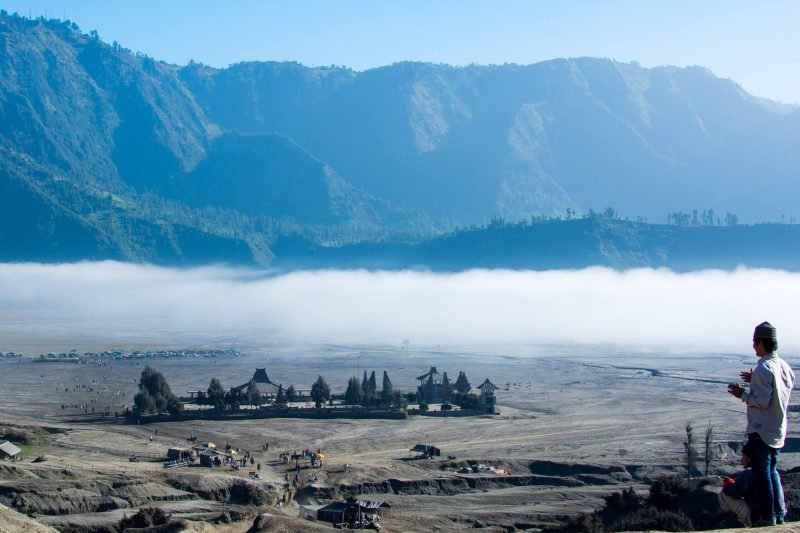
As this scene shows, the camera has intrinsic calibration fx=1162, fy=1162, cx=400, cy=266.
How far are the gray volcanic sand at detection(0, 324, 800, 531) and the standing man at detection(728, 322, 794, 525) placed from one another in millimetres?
27440

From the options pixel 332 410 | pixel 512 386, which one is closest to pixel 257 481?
pixel 332 410

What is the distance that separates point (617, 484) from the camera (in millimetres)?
52375

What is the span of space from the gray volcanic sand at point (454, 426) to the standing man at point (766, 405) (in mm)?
27440

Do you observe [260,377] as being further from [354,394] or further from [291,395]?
[354,394]

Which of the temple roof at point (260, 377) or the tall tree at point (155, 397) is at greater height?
the temple roof at point (260, 377)

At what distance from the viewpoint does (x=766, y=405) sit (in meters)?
13.7

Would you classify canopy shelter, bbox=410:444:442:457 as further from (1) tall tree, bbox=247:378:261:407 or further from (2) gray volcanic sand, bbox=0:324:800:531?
(1) tall tree, bbox=247:378:261:407

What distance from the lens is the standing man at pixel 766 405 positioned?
539 inches

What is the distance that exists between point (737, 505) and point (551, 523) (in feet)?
94.4

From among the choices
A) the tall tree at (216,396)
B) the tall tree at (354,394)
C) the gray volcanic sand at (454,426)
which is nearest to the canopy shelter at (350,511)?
the gray volcanic sand at (454,426)

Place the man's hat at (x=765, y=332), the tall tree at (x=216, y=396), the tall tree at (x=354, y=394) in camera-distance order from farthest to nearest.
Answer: the tall tree at (x=354, y=394) → the tall tree at (x=216, y=396) → the man's hat at (x=765, y=332)

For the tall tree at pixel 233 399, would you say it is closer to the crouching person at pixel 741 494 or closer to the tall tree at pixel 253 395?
the tall tree at pixel 253 395

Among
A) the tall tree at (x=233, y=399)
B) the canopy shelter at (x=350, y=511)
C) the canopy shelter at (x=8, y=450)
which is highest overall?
the tall tree at (x=233, y=399)

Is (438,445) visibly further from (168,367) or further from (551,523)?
(168,367)
